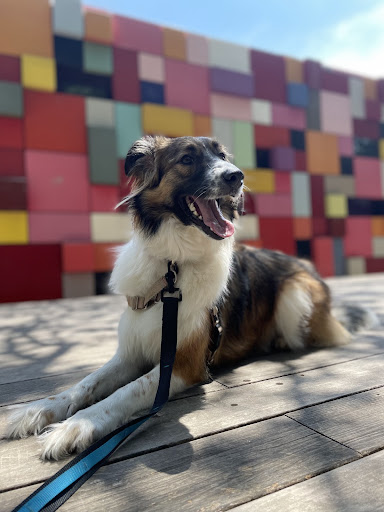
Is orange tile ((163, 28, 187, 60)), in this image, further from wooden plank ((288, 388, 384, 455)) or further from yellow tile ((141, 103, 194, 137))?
wooden plank ((288, 388, 384, 455))

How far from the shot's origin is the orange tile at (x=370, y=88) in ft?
32.6

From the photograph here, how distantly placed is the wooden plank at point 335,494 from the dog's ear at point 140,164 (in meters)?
1.72

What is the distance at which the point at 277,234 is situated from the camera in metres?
8.52

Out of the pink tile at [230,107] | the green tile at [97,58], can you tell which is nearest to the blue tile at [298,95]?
the pink tile at [230,107]

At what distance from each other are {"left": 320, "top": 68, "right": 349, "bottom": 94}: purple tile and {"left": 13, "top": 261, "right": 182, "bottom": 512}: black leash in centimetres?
902

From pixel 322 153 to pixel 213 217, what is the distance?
7821 mm

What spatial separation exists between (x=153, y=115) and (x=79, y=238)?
2.67 m

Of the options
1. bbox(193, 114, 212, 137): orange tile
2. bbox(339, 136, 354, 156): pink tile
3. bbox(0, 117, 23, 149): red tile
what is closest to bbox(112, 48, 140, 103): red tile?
bbox(193, 114, 212, 137): orange tile

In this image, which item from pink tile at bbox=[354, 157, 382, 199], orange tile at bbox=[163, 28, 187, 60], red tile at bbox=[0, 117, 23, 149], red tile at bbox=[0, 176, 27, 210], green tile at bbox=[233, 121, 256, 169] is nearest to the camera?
red tile at bbox=[0, 176, 27, 210]

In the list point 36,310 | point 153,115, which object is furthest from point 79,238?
point 153,115

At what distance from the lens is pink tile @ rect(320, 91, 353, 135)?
30.5 ft

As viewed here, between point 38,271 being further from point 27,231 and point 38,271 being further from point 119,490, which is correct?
point 119,490

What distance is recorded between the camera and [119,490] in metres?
1.17

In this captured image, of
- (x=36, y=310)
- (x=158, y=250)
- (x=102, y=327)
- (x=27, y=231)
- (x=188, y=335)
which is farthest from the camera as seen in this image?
(x=27, y=231)
